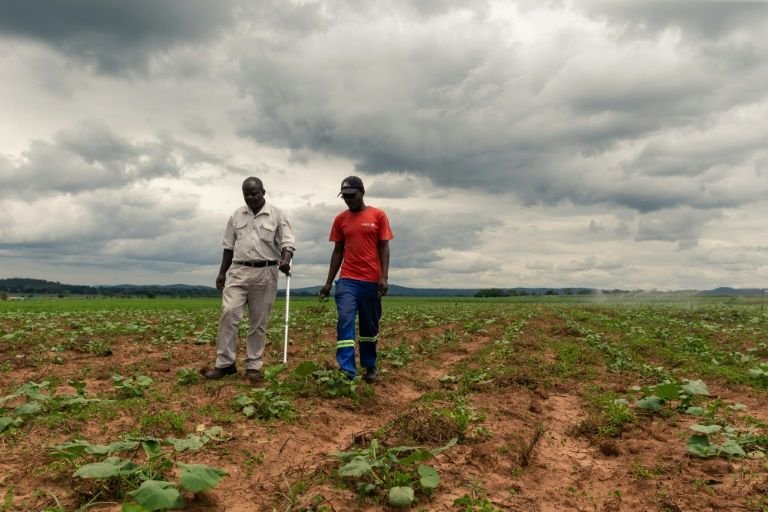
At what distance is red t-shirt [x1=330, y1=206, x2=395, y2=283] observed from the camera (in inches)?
276

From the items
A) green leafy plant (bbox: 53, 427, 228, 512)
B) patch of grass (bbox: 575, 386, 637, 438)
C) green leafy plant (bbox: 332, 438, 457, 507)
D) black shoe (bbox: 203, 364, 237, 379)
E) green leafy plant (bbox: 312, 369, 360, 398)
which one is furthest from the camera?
black shoe (bbox: 203, 364, 237, 379)

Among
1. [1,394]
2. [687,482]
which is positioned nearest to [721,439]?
[687,482]

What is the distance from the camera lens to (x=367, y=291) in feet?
23.2

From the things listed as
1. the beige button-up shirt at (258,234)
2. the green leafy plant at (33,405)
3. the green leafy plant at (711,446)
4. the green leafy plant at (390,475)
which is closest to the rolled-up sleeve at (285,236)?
the beige button-up shirt at (258,234)

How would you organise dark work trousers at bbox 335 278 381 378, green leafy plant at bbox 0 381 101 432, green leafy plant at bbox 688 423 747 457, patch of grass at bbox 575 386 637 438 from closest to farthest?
green leafy plant at bbox 688 423 747 457, green leafy plant at bbox 0 381 101 432, patch of grass at bbox 575 386 637 438, dark work trousers at bbox 335 278 381 378

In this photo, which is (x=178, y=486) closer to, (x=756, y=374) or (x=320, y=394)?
(x=320, y=394)

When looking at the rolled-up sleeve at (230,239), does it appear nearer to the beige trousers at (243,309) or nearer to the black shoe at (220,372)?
the beige trousers at (243,309)

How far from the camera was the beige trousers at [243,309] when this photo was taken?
7008 millimetres

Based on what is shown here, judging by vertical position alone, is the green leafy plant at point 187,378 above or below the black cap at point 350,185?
below

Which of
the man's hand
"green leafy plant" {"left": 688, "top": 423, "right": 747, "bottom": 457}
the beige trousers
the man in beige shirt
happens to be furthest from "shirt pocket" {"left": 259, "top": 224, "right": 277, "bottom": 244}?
"green leafy plant" {"left": 688, "top": 423, "right": 747, "bottom": 457}

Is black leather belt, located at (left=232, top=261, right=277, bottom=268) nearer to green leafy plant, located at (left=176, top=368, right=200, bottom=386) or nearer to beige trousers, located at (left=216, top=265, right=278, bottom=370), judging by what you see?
beige trousers, located at (left=216, top=265, right=278, bottom=370)

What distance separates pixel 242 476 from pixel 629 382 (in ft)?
19.0

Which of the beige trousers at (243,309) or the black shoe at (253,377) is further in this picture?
the beige trousers at (243,309)

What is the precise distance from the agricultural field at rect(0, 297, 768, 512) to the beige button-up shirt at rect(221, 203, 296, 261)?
1.53 metres
